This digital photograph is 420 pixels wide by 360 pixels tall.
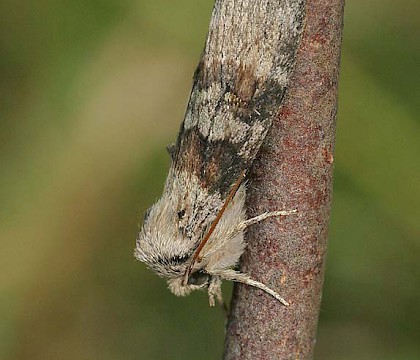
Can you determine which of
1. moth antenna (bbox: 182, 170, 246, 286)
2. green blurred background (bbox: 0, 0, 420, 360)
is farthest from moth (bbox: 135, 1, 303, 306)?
green blurred background (bbox: 0, 0, 420, 360)

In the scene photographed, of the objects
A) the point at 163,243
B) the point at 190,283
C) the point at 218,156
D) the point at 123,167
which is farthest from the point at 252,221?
the point at 123,167

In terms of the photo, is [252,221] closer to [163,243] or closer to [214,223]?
[214,223]

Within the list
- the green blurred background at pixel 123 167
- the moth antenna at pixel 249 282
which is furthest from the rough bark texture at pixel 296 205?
the green blurred background at pixel 123 167

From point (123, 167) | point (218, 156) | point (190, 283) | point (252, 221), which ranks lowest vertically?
point (190, 283)

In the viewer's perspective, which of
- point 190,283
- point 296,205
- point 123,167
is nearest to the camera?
point 296,205

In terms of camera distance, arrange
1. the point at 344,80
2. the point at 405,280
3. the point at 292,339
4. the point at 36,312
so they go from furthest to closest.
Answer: the point at 36,312, the point at 344,80, the point at 405,280, the point at 292,339

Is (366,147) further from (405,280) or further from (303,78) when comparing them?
(303,78)

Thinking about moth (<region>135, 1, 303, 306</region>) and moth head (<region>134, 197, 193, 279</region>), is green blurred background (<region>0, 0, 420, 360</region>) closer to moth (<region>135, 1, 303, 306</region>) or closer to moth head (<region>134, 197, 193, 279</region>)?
moth (<region>135, 1, 303, 306</region>)

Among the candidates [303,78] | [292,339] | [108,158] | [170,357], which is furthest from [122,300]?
[303,78]
